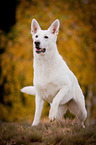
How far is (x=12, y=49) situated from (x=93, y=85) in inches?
164

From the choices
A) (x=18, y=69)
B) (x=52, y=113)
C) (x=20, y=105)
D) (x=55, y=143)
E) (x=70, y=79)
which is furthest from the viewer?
(x=20, y=105)

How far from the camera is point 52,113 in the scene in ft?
12.9

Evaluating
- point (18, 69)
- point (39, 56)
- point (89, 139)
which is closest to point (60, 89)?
point (39, 56)

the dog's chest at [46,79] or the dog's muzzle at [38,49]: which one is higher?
the dog's muzzle at [38,49]

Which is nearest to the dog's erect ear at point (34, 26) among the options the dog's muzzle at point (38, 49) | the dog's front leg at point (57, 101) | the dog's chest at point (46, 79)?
the dog's muzzle at point (38, 49)

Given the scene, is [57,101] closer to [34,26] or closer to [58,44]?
[34,26]

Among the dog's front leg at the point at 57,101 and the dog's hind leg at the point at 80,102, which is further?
the dog's hind leg at the point at 80,102

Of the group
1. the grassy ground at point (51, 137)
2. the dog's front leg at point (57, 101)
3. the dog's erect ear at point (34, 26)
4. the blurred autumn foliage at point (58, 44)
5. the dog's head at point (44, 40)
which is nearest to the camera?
the grassy ground at point (51, 137)

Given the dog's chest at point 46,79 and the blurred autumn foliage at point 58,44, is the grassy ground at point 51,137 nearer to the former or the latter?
the dog's chest at point 46,79

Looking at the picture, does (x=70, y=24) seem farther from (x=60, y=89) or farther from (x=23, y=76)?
(x=60, y=89)

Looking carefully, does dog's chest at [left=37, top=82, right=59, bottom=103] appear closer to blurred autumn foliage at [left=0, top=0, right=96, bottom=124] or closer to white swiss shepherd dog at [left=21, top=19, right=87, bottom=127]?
white swiss shepherd dog at [left=21, top=19, right=87, bottom=127]

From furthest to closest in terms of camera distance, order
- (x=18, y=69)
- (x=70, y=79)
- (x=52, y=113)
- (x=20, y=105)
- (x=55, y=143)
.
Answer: (x=20, y=105), (x=18, y=69), (x=70, y=79), (x=52, y=113), (x=55, y=143)

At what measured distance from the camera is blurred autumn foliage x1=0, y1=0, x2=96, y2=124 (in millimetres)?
9453

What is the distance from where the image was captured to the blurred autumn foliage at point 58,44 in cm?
945
